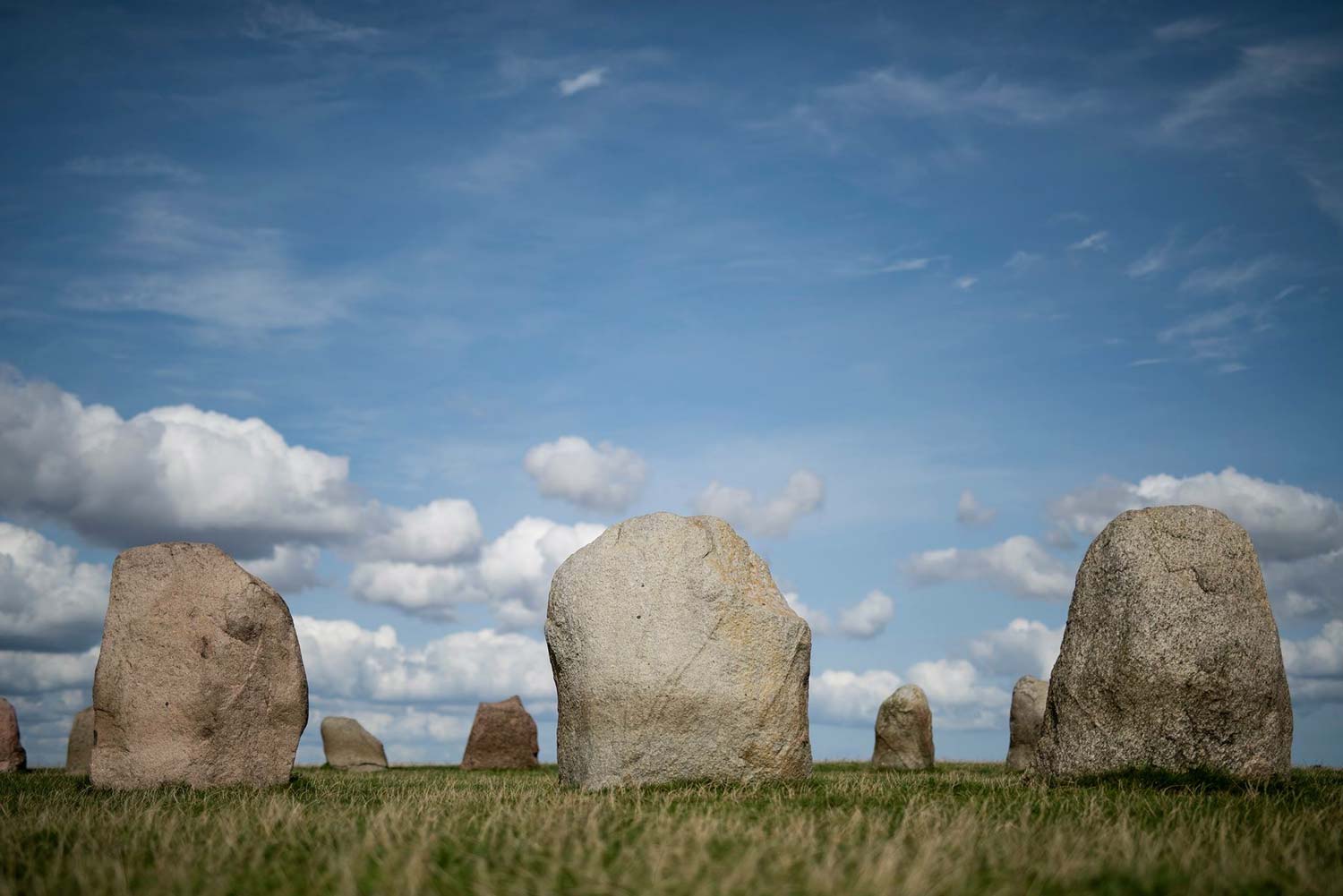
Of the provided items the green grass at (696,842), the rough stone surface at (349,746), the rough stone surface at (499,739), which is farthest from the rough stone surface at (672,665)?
the rough stone surface at (349,746)

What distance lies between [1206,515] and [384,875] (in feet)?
37.5

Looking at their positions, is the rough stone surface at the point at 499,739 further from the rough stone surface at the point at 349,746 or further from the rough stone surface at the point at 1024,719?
the rough stone surface at the point at 1024,719

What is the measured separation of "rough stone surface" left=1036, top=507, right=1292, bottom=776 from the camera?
43.3 ft

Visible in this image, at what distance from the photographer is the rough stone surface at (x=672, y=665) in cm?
1303

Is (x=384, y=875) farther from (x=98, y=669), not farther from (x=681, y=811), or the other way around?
(x=98, y=669)

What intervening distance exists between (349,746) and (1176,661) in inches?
822

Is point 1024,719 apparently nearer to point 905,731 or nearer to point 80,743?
point 905,731

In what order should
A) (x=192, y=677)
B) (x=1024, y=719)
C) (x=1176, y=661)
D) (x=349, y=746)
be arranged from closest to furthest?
1. (x=1176, y=661)
2. (x=192, y=677)
3. (x=1024, y=719)
4. (x=349, y=746)

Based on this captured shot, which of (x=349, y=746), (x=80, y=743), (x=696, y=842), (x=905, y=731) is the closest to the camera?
(x=696, y=842)

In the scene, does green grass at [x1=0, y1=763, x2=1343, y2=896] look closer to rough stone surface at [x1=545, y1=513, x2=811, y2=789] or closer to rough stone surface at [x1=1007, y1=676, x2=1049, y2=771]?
rough stone surface at [x1=545, y1=513, x2=811, y2=789]

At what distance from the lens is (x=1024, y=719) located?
22359 mm

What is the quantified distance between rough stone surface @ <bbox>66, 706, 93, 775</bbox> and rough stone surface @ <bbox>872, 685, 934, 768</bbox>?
1883 centimetres

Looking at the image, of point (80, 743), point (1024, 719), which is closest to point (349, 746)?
point (80, 743)

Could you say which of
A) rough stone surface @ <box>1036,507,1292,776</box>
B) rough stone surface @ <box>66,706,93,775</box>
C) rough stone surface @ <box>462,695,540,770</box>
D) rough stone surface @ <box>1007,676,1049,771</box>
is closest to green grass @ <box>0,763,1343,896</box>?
rough stone surface @ <box>1036,507,1292,776</box>
